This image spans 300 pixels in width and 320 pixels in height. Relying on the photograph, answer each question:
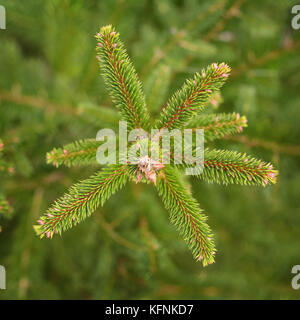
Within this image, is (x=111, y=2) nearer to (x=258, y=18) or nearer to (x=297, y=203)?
(x=258, y=18)

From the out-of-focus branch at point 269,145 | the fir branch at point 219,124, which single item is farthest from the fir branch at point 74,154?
the out-of-focus branch at point 269,145

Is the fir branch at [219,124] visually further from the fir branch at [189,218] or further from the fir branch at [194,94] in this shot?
the fir branch at [189,218]

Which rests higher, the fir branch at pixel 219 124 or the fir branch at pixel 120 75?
the fir branch at pixel 120 75

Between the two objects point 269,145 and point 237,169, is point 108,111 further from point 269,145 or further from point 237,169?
point 269,145

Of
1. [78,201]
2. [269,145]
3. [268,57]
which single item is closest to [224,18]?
[268,57]

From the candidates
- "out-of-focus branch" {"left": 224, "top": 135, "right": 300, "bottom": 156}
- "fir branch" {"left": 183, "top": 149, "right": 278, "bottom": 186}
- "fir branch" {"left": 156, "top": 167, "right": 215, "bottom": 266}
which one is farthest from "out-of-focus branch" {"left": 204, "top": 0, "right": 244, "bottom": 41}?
"fir branch" {"left": 156, "top": 167, "right": 215, "bottom": 266}

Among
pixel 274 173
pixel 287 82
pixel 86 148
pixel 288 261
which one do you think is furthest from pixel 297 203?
pixel 86 148
